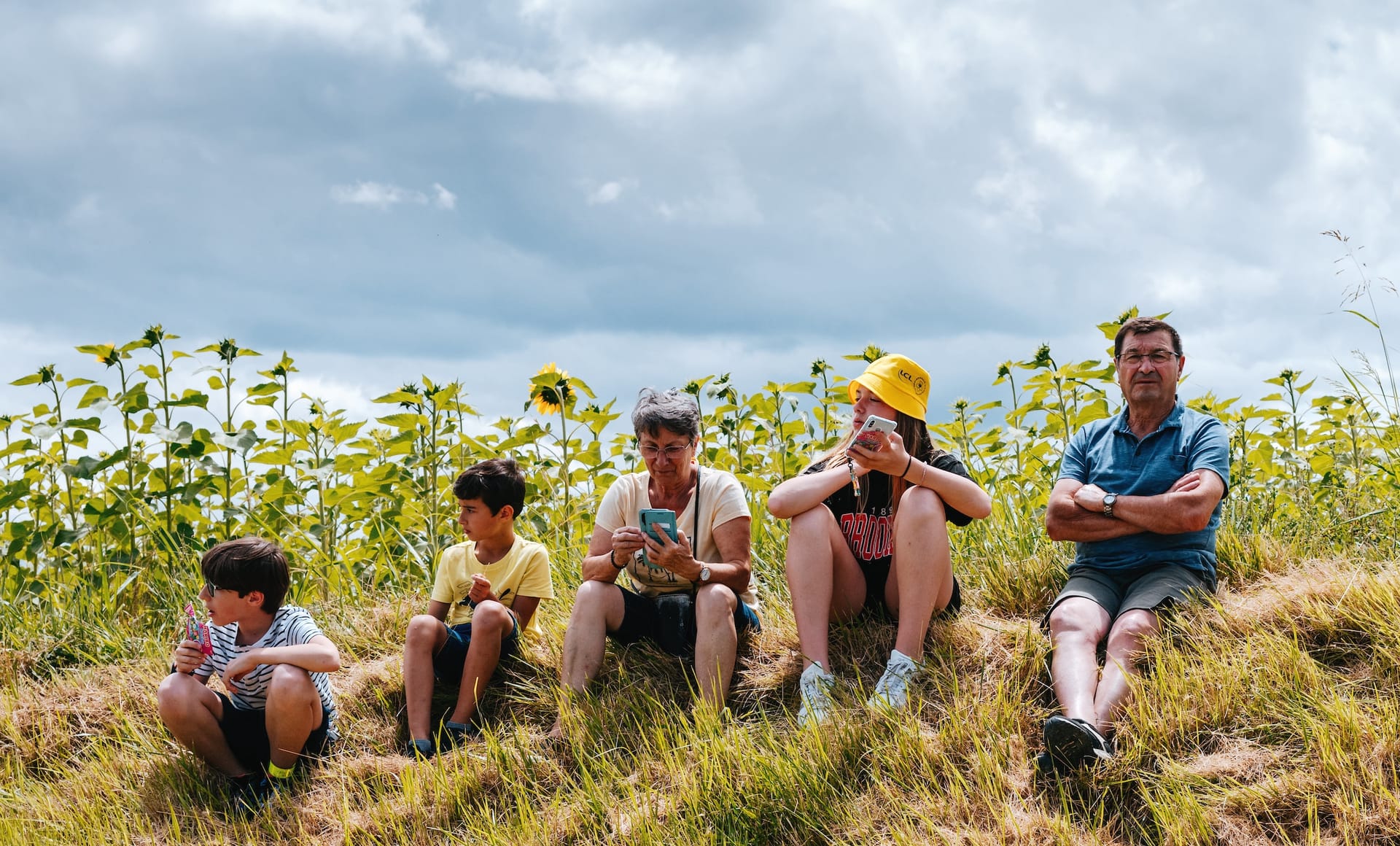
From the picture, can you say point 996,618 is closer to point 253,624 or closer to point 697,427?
point 697,427

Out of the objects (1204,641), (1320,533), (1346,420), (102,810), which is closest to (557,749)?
(102,810)

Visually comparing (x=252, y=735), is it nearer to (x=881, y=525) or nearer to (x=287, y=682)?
(x=287, y=682)

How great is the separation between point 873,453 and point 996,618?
1.14 metres

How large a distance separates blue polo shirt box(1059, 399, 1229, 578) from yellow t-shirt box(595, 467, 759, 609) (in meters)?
1.24

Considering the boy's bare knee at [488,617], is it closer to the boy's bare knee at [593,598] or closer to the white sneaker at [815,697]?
the boy's bare knee at [593,598]

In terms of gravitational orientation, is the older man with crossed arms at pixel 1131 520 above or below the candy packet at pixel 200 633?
above

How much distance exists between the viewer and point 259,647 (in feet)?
12.0

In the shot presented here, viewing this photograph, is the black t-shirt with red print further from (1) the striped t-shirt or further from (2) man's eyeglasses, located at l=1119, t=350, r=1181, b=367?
(1) the striped t-shirt

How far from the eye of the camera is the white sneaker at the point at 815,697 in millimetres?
3322

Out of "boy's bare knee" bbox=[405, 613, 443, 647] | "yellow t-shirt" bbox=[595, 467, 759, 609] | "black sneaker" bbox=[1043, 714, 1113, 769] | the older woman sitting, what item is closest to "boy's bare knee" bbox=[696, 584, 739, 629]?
the older woman sitting

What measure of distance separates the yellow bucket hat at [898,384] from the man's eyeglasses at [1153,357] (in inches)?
29.2

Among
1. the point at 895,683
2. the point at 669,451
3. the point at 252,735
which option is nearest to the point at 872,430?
the point at 669,451

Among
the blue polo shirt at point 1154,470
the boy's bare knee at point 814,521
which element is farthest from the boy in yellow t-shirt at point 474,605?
the blue polo shirt at point 1154,470

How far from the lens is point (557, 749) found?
3.69 m
